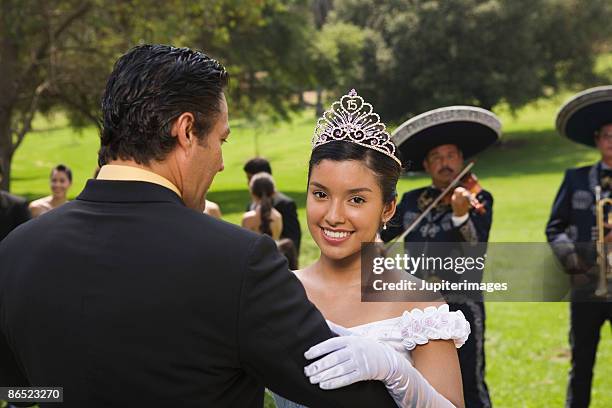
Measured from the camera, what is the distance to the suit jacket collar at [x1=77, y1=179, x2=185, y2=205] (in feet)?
6.89

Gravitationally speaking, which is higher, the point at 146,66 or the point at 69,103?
the point at 69,103

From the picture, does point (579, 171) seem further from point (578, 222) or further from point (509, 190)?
point (509, 190)

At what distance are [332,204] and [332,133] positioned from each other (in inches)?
13.2

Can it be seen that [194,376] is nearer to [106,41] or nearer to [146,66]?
[146,66]

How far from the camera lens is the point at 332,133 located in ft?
10.7

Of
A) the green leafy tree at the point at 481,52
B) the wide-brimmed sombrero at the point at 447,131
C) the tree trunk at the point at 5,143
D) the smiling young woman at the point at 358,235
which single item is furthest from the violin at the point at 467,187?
the green leafy tree at the point at 481,52

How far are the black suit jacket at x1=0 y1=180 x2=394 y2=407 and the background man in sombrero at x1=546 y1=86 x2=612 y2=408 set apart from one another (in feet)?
14.4

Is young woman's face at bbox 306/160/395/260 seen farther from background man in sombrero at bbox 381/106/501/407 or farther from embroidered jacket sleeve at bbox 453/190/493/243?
embroidered jacket sleeve at bbox 453/190/493/243

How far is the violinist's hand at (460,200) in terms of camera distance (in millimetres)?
5695

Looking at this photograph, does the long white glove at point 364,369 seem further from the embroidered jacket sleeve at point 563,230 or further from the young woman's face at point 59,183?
the young woman's face at point 59,183

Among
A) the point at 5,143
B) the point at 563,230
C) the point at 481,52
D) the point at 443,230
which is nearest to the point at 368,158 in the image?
the point at 443,230

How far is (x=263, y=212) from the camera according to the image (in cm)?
830

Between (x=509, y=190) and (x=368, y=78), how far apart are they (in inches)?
494

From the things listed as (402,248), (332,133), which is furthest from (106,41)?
(332,133)
